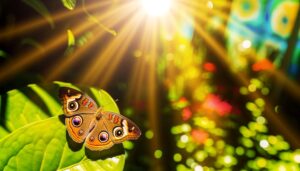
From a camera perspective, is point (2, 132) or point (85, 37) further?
point (85, 37)

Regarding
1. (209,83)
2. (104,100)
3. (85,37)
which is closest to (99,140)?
(104,100)

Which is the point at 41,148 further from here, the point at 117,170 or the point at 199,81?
the point at 199,81

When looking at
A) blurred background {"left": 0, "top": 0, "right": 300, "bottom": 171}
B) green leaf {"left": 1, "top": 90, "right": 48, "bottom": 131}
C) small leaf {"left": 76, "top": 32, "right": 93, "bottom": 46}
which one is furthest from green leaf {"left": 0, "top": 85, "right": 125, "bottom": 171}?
blurred background {"left": 0, "top": 0, "right": 300, "bottom": 171}

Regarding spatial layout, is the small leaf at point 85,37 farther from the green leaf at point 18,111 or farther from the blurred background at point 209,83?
the blurred background at point 209,83

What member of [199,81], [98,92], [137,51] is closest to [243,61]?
[199,81]

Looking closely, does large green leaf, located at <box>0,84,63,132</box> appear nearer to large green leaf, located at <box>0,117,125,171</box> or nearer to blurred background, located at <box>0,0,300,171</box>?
large green leaf, located at <box>0,117,125,171</box>

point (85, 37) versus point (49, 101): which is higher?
point (85, 37)

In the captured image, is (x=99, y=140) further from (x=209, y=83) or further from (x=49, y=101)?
(x=209, y=83)

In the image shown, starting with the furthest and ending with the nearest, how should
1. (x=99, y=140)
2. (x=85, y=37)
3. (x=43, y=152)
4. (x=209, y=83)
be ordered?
(x=209, y=83), (x=85, y=37), (x=99, y=140), (x=43, y=152)
